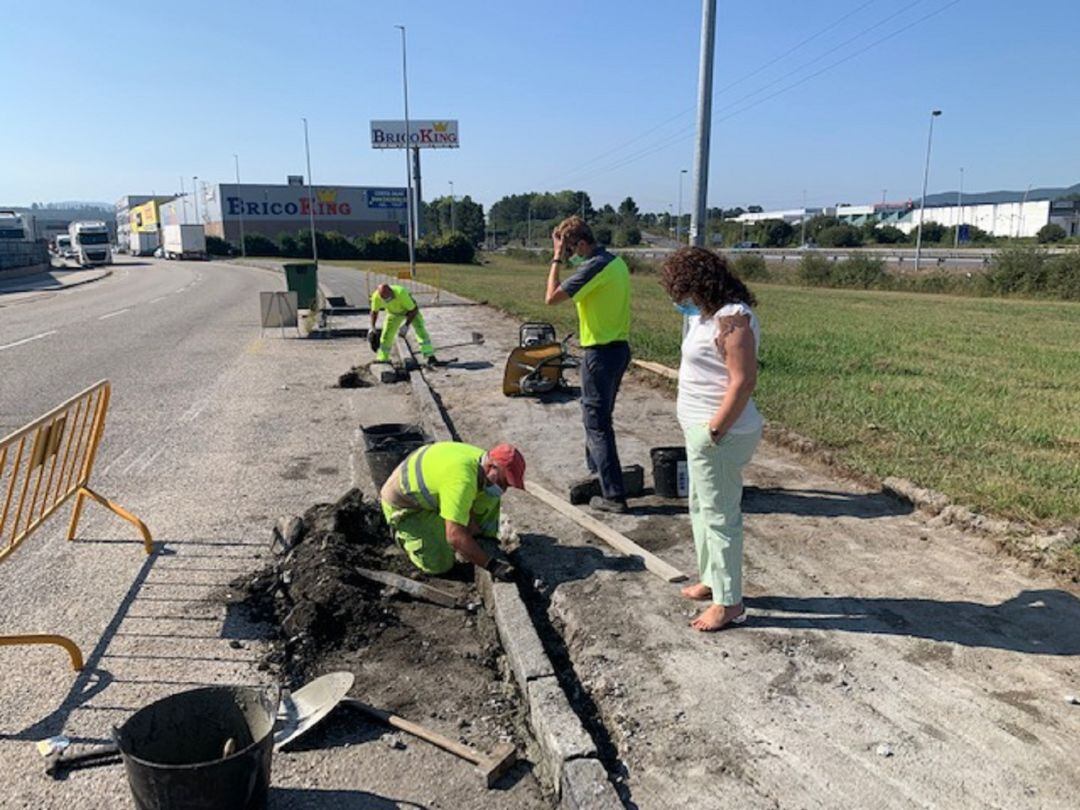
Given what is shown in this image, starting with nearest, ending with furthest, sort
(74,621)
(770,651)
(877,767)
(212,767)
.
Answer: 1. (212,767)
2. (877,767)
3. (770,651)
4. (74,621)

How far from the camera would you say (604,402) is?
5.65 meters

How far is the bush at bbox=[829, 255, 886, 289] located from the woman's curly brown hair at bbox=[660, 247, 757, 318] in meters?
38.2

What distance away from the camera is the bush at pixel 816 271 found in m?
40.8

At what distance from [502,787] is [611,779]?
431mm

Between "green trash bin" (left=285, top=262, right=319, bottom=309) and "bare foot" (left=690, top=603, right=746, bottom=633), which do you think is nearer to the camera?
"bare foot" (left=690, top=603, right=746, bottom=633)

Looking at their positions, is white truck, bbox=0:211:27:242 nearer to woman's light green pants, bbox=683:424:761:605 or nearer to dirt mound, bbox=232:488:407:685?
dirt mound, bbox=232:488:407:685

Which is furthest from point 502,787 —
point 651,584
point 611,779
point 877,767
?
point 651,584

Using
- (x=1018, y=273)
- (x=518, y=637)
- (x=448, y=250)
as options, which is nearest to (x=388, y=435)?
(x=518, y=637)

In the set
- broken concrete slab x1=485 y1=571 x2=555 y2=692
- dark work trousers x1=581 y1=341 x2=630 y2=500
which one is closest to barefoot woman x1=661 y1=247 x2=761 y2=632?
broken concrete slab x1=485 y1=571 x2=555 y2=692

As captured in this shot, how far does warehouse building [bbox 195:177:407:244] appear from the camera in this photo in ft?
255

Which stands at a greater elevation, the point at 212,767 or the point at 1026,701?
the point at 212,767

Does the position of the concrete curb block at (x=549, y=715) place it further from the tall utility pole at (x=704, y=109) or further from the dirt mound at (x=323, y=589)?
the tall utility pole at (x=704, y=109)

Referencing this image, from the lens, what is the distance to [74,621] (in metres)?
4.38

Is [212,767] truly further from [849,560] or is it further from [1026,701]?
[849,560]
